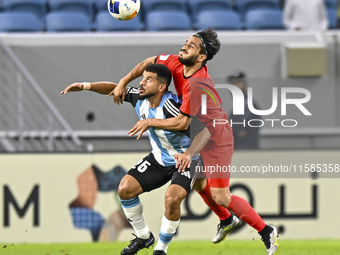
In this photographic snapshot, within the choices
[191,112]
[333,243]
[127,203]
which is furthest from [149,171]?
[333,243]

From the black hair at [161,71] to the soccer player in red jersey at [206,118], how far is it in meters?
0.13

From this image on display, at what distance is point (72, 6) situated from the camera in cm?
1003

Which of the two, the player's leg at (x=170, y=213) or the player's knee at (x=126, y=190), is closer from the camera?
the player's leg at (x=170, y=213)

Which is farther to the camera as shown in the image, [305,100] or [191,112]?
[305,100]

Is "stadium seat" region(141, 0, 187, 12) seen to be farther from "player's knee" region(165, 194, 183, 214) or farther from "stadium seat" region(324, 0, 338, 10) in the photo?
"player's knee" region(165, 194, 183, 214)

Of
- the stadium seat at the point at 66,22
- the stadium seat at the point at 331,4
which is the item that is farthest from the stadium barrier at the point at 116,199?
the stadium seat at the point at 331,4

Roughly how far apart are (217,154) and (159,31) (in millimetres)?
4462

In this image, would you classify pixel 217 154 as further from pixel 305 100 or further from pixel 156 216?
pixel 305 100

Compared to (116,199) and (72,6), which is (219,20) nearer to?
(72,6)

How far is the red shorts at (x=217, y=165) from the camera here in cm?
552

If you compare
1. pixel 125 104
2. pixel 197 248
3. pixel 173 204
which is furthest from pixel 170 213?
pixel 125 104

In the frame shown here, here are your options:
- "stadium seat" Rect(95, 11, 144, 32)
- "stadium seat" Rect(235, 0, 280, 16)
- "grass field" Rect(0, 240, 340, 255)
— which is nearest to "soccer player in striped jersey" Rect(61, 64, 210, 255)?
"grass field" Rect(0, 240, 340, 255)

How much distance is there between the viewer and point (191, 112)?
17.2 feet

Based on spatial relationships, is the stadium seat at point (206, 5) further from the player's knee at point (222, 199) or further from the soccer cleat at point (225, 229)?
the player's knee at point (222, 199)
